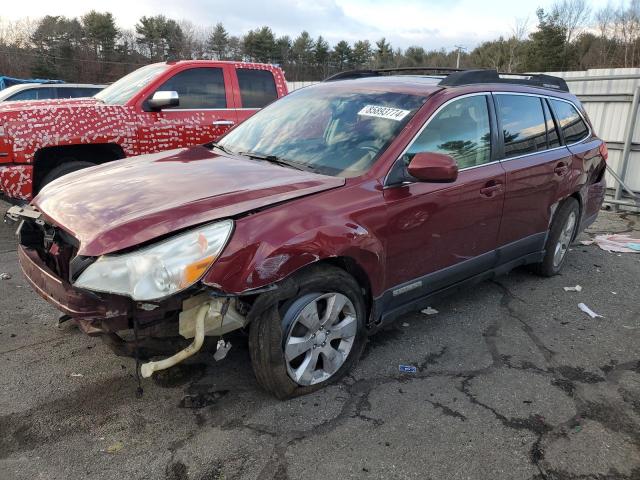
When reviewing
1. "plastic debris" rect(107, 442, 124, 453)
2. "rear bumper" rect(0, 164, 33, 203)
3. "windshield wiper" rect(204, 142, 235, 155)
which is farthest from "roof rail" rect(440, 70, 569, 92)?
"rear bumper" rect(0, 164, 33, 203)

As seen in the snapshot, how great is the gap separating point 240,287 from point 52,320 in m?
2.18

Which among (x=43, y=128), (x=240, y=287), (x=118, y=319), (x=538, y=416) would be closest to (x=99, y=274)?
(x=118, y=319)

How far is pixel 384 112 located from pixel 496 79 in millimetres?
1297

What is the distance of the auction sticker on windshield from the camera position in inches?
131

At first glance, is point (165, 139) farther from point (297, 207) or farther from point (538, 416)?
point (538, 416)

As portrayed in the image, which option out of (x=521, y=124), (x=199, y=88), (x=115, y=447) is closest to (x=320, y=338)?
(x=115, y=447)

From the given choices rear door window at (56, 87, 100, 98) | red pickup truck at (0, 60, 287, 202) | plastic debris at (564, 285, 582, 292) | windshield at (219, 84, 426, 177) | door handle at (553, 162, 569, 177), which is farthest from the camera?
rear door window at (56, 87, 100, 98)

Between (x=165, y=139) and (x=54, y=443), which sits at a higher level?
(x=165, y=139)

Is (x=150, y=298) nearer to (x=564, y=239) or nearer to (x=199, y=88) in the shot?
(x=564, y=239)

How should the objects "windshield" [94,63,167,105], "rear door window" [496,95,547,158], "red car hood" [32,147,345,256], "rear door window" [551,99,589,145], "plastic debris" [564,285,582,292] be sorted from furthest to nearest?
"windshield" [94,63,167,105] < "plastic debris" [564,285,582,292] < "rear door window" [551,99,589,145] < "rear door window" [496,95,547,158] < "red car hood" [32,147,345,256]

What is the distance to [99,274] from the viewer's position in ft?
7.66

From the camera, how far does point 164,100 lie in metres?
5.86

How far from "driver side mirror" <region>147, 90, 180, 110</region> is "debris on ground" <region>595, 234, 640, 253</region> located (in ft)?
18.2

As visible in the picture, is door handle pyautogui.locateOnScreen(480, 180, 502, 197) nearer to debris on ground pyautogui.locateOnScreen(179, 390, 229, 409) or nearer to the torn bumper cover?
the torn bumper cover
